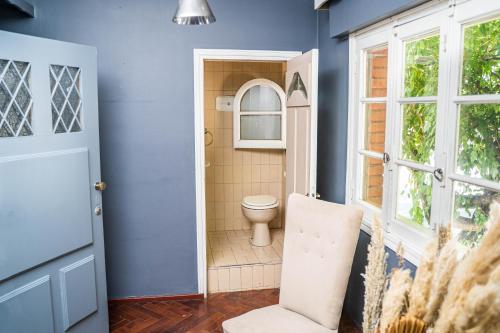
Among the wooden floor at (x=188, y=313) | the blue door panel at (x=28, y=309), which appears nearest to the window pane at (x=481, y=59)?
→ the wooden floor at (x=188, y=313)

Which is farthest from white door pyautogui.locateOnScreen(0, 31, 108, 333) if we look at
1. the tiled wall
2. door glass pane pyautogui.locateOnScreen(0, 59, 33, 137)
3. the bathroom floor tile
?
the tiled wall

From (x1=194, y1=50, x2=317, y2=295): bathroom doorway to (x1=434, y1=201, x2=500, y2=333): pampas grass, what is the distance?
267 cm

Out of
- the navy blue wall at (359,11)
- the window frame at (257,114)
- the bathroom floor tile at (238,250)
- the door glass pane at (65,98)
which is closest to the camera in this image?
the navy blue wall at (359,11)

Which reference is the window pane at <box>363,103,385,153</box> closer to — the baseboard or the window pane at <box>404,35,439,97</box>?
the window pane at <box>404,35,439,97</box>

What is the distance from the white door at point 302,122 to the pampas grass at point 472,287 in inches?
101

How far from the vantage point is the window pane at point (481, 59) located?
1774 mm

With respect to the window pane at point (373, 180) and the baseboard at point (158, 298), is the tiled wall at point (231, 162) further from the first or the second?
the window pane at point (373, 180)

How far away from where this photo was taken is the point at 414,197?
2436 millimetres

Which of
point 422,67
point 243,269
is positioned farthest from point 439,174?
point 243,269

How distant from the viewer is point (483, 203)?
186cm

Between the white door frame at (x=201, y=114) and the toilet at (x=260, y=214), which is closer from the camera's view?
the white door frame at (x=201, y=114)

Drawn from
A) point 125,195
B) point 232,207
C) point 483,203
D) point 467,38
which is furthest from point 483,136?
point 232,207

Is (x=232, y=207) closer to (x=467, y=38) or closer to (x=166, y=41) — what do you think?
(x=166, y=41)

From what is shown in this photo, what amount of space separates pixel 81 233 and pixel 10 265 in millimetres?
507
